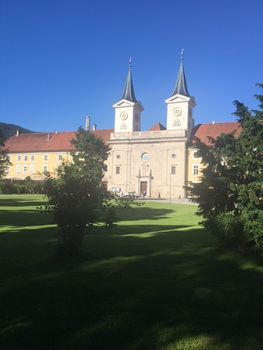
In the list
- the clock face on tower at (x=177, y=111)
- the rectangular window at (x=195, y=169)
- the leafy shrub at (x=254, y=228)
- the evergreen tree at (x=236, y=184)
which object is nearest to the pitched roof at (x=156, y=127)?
the clock face on tower at (x=177, y=111)

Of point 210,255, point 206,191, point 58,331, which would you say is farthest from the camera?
point 206,191

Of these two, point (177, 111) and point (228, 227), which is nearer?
point (228, 227)

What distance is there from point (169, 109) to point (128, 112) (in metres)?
8.18

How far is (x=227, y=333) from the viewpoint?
6020 millimetres

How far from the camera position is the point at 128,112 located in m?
76.6

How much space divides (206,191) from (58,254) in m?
5.62

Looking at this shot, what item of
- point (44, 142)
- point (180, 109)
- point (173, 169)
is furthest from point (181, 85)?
point (44, 142)

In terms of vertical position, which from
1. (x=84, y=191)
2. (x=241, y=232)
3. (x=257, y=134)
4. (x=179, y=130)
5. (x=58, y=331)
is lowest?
(x=58, y=331)

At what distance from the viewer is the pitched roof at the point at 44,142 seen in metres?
84.8

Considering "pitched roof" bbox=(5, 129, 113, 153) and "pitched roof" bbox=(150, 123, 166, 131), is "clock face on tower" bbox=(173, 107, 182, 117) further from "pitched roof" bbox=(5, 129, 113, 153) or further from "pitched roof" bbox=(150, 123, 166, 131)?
"pitched roof" bbox=(5, 129, 113, 153)

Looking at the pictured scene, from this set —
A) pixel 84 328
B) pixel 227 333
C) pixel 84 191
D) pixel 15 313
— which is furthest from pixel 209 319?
pixel 84 191

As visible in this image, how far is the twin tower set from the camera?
236ft

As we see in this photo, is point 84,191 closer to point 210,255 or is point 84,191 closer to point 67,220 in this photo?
point 67,220

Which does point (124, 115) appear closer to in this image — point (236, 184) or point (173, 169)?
point (173, 169)
